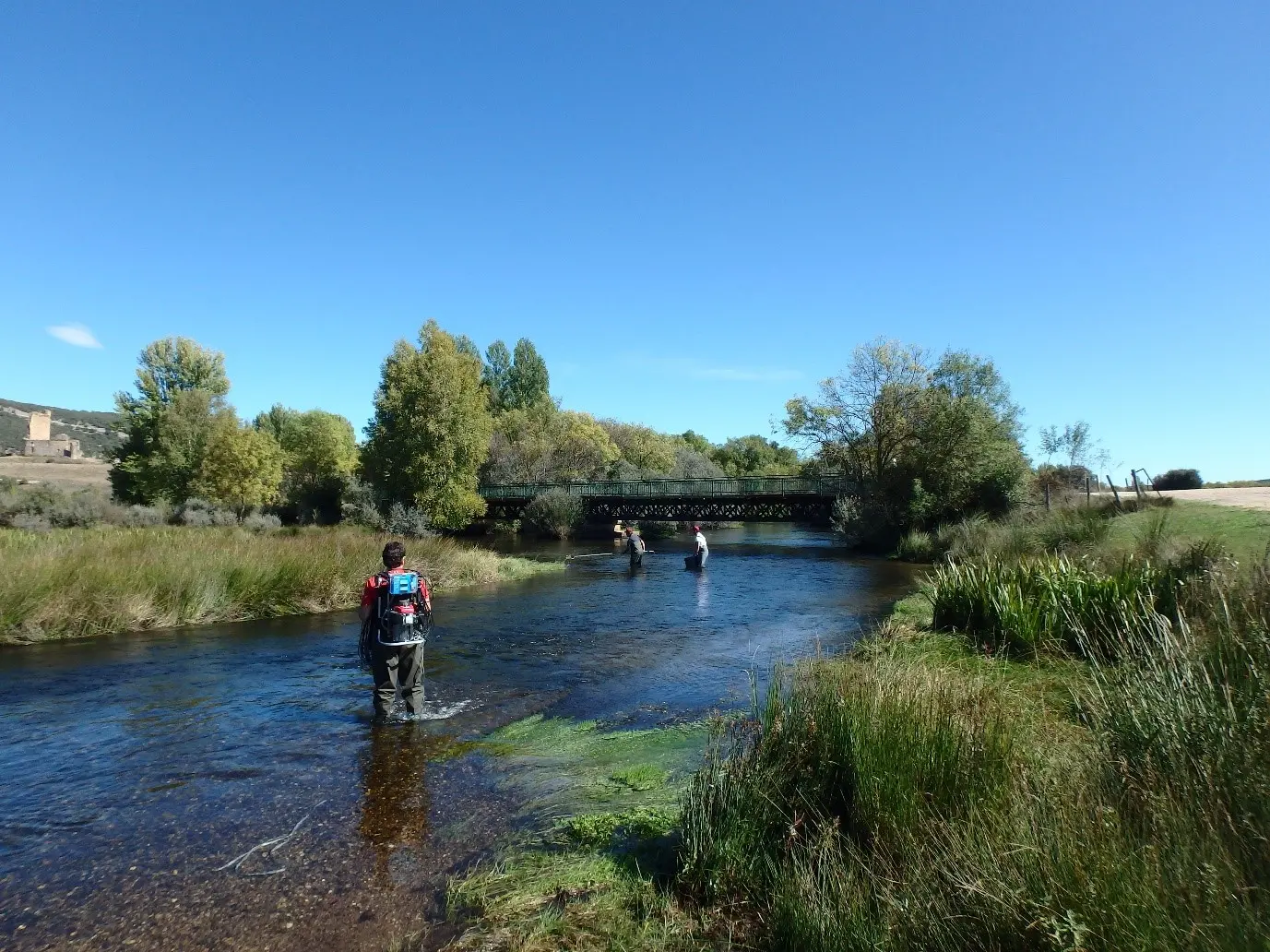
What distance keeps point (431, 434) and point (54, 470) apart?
47.7 metres

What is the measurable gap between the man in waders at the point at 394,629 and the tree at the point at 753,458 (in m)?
94.3

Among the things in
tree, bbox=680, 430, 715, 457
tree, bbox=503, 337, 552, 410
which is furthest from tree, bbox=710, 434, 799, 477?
tree, bbox=503, 337, 552, 410

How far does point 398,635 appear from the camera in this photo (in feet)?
29.1

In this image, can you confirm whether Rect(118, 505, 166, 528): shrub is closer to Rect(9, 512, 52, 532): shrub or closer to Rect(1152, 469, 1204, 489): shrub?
Rect(9, 512, 52, 532): shrub

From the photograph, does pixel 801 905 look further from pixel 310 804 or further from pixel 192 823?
pixel 192 823

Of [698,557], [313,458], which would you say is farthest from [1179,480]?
[313,458]

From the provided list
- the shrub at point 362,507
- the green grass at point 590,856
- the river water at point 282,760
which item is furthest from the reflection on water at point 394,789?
the shrub at point 362,507

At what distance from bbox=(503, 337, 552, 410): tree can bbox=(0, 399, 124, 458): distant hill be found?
62.6 metres

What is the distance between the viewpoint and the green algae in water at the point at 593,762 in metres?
6.46

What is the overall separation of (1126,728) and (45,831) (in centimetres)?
788

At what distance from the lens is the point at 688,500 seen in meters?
49.5

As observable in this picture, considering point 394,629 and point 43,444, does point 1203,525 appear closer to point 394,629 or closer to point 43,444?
point 394,629

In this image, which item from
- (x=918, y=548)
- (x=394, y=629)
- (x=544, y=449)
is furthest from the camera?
(x=544, y=449)

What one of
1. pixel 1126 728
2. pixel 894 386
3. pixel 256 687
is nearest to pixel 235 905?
pixel 1126 728
